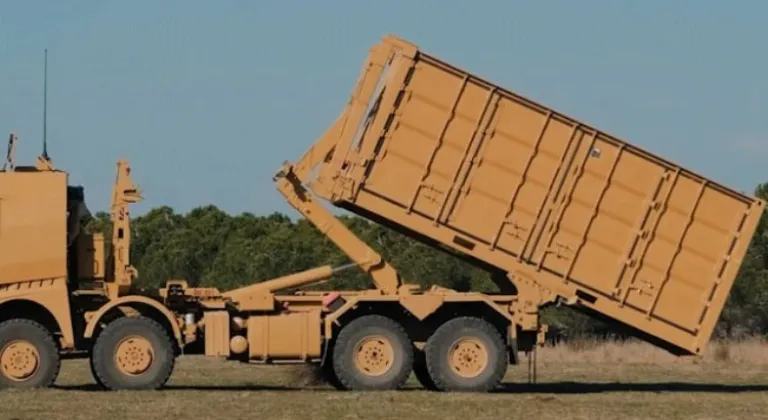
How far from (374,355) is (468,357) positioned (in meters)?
1.30

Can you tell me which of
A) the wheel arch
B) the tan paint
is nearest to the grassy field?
the tan paint

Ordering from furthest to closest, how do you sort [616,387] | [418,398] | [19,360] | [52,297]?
1. [616,387]
2. [52,297]
3. [19,360]
4. [418,398]

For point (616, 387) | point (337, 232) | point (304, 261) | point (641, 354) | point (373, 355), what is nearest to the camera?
point (373, 355)

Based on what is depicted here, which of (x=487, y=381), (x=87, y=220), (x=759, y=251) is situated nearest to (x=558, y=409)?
(x=487, y=381)

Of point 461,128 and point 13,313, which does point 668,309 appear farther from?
point 13,313

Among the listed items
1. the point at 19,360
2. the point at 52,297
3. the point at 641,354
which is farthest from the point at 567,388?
the point at 641,354

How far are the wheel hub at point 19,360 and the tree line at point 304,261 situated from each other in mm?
11775

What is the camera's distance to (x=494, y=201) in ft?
81.9

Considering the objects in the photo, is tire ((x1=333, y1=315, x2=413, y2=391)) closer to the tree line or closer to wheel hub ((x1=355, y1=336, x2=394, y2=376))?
wheel hub ((x1=355, y1=336, x2=394, y2=376))

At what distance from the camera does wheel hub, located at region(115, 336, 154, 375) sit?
2445cm

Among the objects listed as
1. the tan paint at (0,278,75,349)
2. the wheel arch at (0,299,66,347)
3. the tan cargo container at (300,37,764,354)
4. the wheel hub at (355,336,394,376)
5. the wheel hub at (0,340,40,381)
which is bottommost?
the wheel hub at (0,340,40,381)

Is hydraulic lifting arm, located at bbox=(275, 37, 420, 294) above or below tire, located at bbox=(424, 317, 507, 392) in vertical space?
above

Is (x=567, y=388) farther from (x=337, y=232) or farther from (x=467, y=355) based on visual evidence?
(x=337, y=232)

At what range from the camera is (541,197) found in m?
24.9
